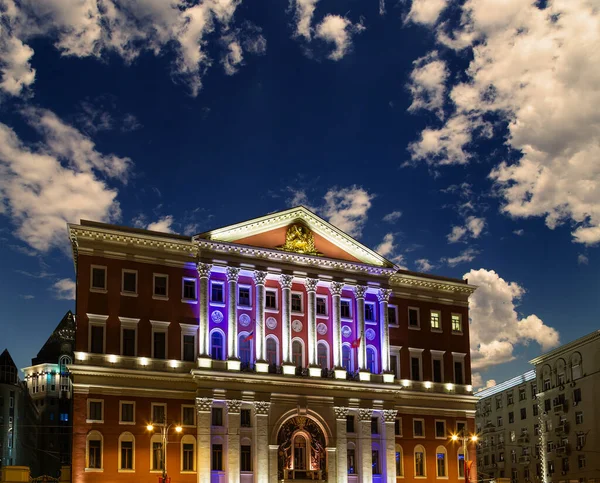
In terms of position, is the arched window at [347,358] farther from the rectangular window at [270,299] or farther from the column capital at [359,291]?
the rectangular window at [270,299]

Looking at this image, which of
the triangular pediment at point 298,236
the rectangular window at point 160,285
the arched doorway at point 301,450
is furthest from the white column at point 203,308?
the arched doorway at point 301,450

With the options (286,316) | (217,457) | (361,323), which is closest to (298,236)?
(286,316)

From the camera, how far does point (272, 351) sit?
67938 mm

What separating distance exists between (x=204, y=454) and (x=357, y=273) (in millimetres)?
20398

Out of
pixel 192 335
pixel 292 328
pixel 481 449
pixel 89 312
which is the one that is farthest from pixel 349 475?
pixel 481 449

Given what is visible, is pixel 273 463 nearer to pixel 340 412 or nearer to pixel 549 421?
pixel 340 412

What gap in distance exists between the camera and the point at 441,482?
237ft

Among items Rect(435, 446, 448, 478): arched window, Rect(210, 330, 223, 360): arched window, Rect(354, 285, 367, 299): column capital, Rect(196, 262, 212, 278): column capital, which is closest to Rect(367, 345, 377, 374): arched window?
Rect(354, 285, 367, 299): column capital

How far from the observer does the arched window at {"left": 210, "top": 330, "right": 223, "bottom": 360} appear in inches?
→ 2571

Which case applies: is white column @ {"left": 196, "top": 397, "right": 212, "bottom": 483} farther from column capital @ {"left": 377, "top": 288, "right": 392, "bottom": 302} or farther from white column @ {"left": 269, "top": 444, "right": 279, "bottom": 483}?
column capital @ {"left": 377, "top": 288, "right": 392, "bottom": 302}

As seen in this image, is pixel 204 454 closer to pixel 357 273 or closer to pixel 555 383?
pixel 357 273

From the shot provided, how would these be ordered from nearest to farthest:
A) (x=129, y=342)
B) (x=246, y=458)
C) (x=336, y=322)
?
(x=129, y=342) → (x=246, y=458) → (x=336, y=322)

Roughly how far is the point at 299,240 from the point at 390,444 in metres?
18.4

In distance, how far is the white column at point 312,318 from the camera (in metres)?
68.3
